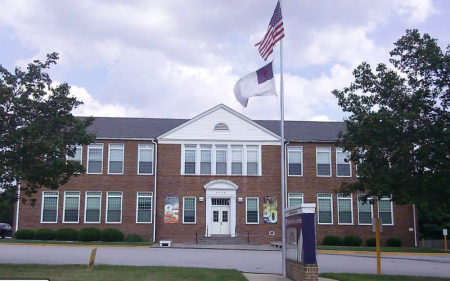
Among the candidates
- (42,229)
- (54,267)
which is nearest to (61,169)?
(54,267)

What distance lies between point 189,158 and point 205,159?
3.78 ft

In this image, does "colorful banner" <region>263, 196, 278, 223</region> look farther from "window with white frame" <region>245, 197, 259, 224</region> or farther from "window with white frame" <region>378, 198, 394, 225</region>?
"window with white frame" <region>378, 198, 394, 225</region>

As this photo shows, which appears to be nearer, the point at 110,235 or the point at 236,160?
the point at 110,235

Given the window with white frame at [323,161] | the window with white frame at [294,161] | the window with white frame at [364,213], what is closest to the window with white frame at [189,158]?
the window with white frame at [294,161]

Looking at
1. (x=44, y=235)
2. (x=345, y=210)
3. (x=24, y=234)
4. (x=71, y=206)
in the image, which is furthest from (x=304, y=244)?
(x=24, y=234)

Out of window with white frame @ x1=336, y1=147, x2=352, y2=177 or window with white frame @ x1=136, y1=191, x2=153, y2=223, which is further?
window with white frame @ x1=336, y1=147, x2=352, y2=177

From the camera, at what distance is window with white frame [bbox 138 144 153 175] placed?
3700cm

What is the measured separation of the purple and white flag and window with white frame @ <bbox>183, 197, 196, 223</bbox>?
Answer: 19.4 metres

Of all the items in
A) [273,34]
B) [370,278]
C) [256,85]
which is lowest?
[370,278]

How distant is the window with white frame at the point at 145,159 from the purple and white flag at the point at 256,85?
2007 cm

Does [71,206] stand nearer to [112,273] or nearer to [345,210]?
[345,210]

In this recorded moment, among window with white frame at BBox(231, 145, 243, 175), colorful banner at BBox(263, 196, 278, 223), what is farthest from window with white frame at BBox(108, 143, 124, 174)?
colorful banner at BBox(263, 196, 278, 223)

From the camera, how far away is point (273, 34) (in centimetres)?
1750

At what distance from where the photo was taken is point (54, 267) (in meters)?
17.1
